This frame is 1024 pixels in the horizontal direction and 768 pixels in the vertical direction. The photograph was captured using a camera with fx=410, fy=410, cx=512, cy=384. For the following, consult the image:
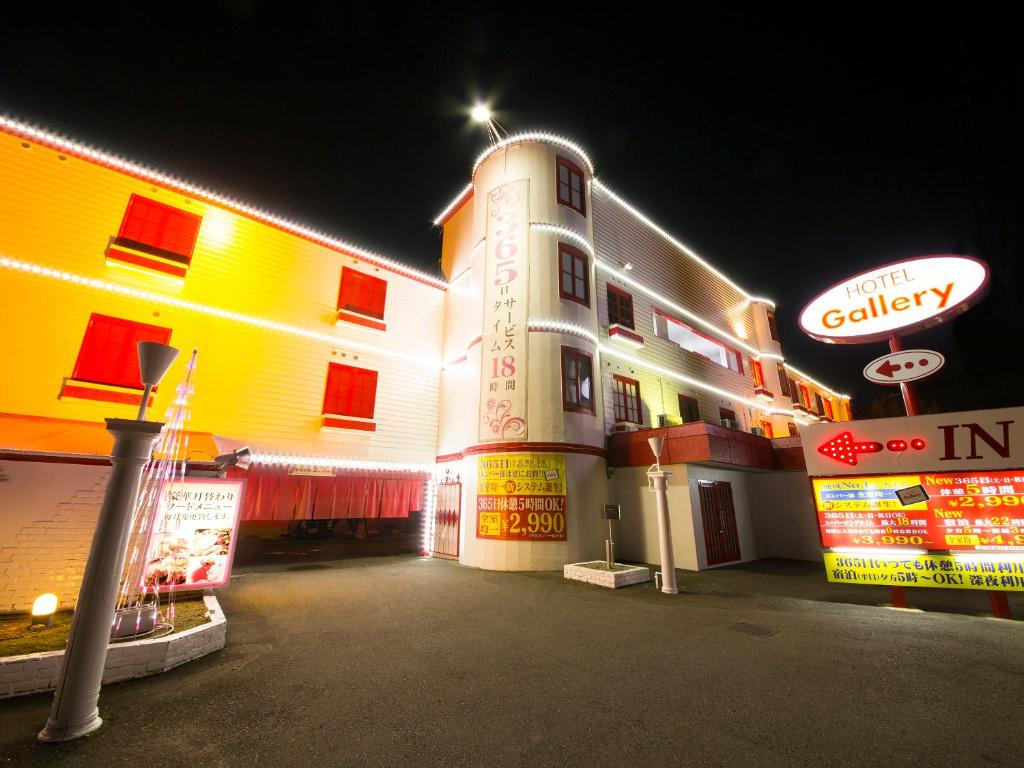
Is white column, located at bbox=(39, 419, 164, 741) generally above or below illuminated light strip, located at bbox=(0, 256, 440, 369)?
below

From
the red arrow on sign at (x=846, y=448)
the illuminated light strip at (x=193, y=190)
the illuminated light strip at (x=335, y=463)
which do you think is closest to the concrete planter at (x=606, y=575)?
the red arrow on sign at (x=846, y=448)

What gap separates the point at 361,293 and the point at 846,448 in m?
15.5

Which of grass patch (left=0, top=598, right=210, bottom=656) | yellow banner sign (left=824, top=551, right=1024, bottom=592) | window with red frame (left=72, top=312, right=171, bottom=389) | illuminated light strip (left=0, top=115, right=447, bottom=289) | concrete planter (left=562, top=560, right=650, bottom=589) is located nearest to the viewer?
grass patch (left=0, top=598, right=210, bottom=656)

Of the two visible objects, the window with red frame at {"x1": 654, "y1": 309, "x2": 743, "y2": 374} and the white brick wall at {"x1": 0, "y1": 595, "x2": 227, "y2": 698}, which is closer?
the white brick wall at {"x1": 0, "y1": 595, "x2": 227, "y2": 698}

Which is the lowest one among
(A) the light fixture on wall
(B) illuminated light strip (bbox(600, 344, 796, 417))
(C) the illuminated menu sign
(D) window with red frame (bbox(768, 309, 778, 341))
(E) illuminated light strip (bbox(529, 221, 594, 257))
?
(A) the light fixture on wall

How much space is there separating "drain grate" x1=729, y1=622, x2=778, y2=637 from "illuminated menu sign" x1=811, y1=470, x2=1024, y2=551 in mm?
2870

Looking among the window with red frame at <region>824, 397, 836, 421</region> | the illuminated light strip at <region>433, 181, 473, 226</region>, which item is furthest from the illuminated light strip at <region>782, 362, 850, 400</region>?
the illuminated light strip at <region>433, 181, 473, 226</region>

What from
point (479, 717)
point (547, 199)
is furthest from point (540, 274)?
point (479, 717)

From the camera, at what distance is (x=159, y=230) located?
40.5 feet

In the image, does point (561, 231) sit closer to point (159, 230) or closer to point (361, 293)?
point (361, 293)

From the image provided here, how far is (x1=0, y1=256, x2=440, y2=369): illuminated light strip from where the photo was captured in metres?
10.5

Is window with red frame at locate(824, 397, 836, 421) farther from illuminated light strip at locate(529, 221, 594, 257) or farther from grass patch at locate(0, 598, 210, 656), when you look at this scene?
grass patch at locate(0, 598, 210, 656)

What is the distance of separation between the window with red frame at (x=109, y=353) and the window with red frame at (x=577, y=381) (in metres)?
12.0

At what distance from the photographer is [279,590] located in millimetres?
9383
